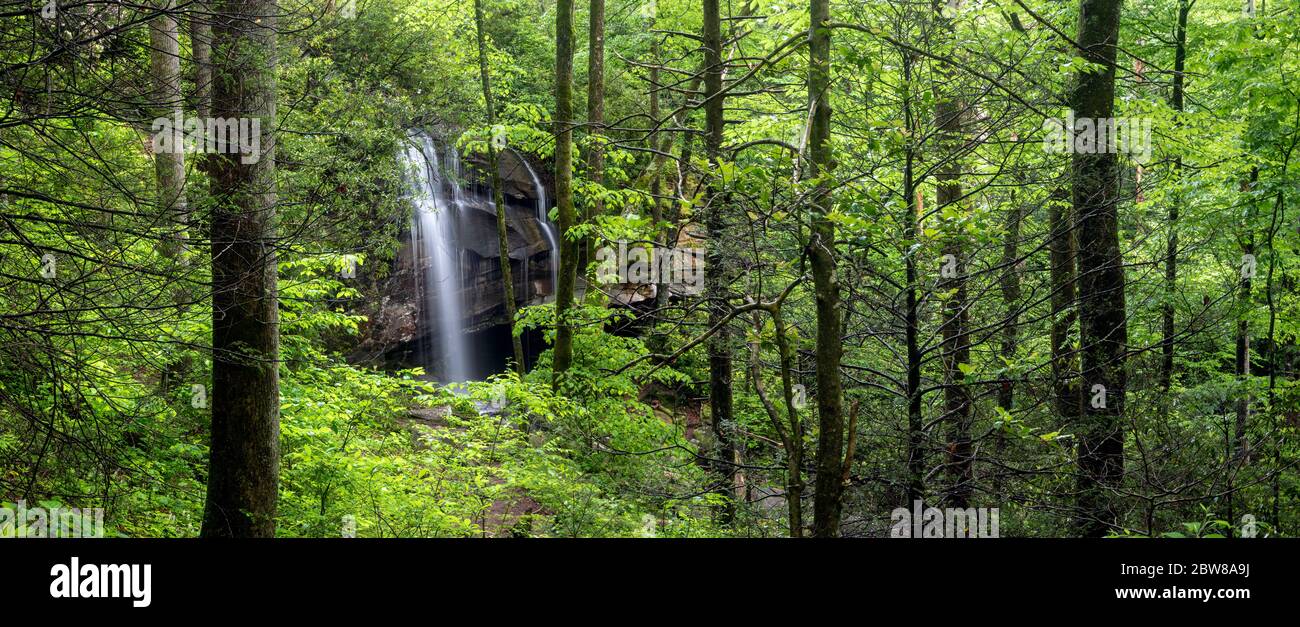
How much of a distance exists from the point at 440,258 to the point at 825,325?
17.7m

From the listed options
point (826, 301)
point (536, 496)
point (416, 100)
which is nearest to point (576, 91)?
point (416, 100)

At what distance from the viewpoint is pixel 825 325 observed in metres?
4.72

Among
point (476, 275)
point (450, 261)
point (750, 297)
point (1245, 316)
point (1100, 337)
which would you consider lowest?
point (1100, 337)

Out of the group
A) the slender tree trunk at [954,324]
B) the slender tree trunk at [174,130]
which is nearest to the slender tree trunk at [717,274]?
the slender tree trunk at [954,324]

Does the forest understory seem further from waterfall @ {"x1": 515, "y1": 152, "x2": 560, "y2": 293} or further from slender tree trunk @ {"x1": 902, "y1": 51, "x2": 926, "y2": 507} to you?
waterfall @ {"x1": 515, "y1": 152, "x2": 560, "y2": 293}

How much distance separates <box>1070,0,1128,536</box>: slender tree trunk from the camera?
6551 millimetres

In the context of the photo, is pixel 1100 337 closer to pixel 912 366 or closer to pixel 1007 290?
pixel 1007 290

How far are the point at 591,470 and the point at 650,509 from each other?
6.66 ft

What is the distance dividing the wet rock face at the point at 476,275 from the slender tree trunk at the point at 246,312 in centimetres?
1358

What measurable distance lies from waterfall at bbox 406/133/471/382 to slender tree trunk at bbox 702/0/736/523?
37.8 ft

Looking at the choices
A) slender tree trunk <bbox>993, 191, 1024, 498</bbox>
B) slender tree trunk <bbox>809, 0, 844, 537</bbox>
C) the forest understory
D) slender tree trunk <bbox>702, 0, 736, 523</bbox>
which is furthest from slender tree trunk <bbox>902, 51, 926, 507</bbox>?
slender tree trunk <bbox>809, 0, 844, 537</bbox>

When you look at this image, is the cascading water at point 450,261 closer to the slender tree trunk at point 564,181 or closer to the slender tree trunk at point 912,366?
the slender tree trunk at point 564,181

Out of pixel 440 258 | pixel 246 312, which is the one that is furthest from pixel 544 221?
pixel 246 312
